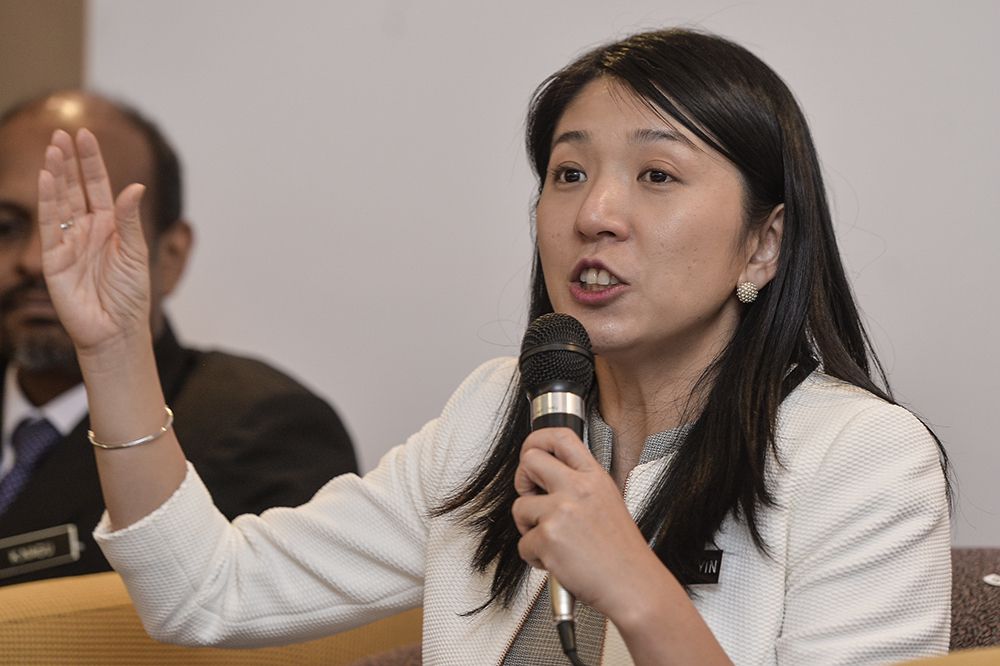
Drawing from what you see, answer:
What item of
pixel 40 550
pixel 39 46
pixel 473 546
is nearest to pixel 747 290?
pixel 473 546

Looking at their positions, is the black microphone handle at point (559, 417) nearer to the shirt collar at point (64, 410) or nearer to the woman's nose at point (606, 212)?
the woman's nose at point (606, 212)

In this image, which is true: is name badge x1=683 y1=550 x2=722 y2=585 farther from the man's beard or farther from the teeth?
the man's beard

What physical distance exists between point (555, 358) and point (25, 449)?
1.53 metres

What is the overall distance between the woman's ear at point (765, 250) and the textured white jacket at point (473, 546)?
143 mm

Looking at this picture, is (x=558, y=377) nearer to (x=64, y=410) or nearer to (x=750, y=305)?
(x=750, y=305)

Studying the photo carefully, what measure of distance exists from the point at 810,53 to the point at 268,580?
1.35 m

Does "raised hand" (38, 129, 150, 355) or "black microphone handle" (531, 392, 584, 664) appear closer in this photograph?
"black microphone handle" (531, 392, 584, 664)

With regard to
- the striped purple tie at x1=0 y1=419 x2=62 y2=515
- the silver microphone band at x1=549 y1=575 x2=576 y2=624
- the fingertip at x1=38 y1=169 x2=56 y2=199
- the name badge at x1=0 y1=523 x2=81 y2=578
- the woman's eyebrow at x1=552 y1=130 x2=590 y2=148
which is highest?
the woman's eyebrow at x1=552 y1=130 x2=590 y2=148

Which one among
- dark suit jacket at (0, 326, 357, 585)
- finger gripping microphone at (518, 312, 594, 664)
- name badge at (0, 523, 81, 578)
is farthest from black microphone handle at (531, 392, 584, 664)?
name badge at (0, 523, 81, 578)

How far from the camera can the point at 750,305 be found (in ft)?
4.09

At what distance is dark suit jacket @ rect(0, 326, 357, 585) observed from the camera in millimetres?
1836

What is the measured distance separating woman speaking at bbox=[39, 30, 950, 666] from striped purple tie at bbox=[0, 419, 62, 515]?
0.84m

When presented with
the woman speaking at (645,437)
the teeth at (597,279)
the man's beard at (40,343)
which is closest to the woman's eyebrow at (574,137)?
the woman speaking at (645,437)

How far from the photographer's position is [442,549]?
129 cm
